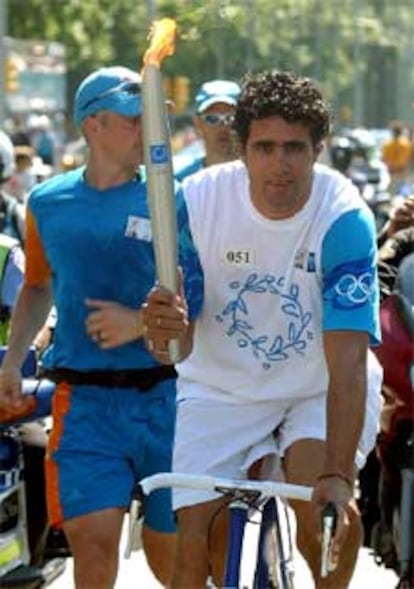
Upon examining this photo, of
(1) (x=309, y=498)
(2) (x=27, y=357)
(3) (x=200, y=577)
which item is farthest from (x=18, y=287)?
(1) (x=309, y=498)

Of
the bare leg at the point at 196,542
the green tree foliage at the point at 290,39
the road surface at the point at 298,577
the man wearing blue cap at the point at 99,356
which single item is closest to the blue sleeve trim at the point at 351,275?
the bare leg at the point at 196,542

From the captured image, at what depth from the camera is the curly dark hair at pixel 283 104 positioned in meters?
5.21

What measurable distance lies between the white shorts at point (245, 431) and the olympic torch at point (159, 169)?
894 mm

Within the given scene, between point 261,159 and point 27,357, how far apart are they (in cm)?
183

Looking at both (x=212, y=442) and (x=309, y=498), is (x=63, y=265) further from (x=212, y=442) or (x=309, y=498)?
(x=309, y=498)

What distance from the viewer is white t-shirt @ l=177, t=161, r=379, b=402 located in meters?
5.28

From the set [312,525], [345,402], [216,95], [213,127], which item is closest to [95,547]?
[312,525]

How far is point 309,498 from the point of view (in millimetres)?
4684

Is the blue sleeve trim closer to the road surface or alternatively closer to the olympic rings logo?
the olympic rings logo

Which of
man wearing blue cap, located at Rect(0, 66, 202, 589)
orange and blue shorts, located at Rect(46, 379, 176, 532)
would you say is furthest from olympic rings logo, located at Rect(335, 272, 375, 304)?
orange and blue shorts, located at Rect(46, 379, 176, 532)

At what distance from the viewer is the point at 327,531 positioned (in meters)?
4.63

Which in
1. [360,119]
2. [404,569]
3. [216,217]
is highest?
[216,217]

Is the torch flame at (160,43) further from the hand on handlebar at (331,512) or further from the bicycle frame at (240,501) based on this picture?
the hand on handlebar at (331,512)

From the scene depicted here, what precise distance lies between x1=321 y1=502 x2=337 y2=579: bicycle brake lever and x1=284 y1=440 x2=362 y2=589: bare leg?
0.54m
